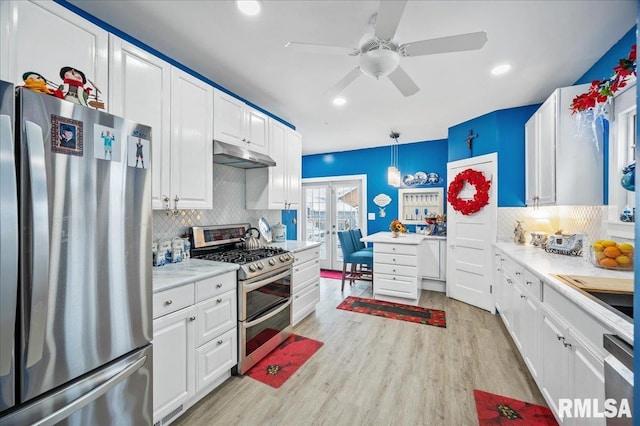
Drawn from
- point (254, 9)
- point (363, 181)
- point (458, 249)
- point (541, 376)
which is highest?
point (254, 9)

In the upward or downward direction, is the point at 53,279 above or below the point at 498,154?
below

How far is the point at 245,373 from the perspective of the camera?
221 cm

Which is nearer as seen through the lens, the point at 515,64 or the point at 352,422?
the point at 352,422

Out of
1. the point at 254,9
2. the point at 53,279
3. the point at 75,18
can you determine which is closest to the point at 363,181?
the point at 254,9

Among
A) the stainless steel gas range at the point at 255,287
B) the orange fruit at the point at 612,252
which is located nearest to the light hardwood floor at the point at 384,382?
the stainless steel gas range at the point at 255,287

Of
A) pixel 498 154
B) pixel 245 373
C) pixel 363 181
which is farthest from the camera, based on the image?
pixel 363 181

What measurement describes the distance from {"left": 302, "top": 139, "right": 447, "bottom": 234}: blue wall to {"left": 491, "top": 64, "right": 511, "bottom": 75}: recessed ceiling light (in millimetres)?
2472

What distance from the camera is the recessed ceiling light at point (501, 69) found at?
7.91 ft

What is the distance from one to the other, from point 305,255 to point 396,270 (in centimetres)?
149

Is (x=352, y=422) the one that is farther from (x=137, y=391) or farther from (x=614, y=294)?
(x=614, y=294)

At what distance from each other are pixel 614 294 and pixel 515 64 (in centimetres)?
208

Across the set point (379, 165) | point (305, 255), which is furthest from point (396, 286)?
point (379, 165)

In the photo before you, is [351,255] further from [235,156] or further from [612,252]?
[612,252]

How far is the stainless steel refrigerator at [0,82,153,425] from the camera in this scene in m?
0.89
